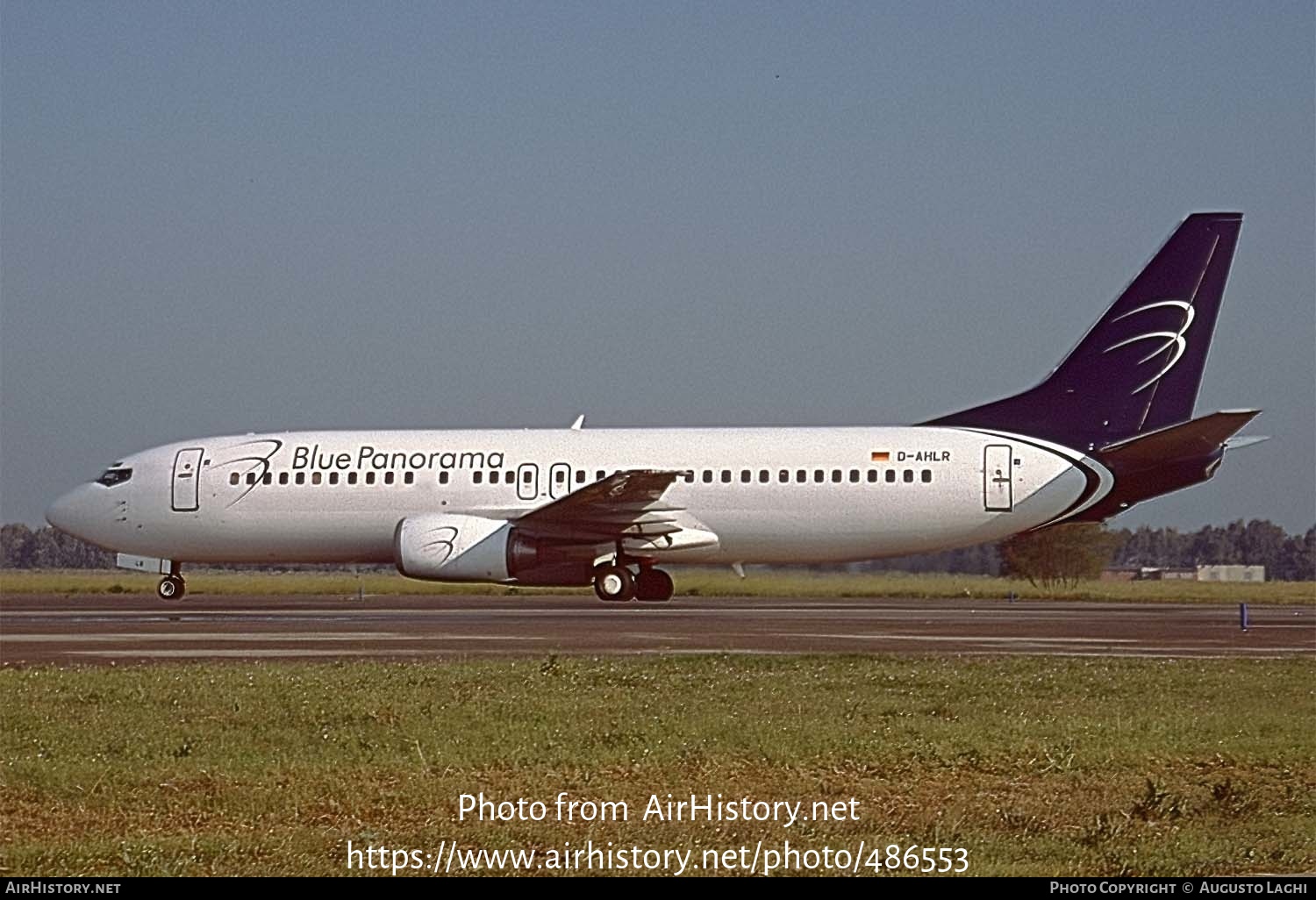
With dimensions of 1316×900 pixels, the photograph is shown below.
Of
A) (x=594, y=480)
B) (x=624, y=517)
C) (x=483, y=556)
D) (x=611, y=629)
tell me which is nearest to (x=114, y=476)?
(x=483, y=556)

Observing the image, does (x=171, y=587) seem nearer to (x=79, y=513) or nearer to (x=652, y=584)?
(x=79, y=513)

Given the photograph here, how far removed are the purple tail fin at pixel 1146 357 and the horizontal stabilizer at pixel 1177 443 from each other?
1.97 feet

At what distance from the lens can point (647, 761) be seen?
40.1ft

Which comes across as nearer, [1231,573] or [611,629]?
[611,629]

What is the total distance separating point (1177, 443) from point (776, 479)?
23.6 ft

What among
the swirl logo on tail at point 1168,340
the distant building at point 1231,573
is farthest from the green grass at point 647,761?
the distant building at point 1231,573

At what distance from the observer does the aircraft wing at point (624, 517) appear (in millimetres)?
30812

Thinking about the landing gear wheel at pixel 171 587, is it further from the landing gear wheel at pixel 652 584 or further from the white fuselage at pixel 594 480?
the landing gear wheel at pixel 652 584

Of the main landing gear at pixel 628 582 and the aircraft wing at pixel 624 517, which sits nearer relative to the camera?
the aircraft wing at pixel 624 517

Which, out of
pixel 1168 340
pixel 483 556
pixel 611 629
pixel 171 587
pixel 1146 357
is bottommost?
pixel 611 629

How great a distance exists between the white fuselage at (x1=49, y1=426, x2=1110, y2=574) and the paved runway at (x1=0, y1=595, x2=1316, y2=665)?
1.44m

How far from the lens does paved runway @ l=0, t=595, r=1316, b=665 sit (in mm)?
21703

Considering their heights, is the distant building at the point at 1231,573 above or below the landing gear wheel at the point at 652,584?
above

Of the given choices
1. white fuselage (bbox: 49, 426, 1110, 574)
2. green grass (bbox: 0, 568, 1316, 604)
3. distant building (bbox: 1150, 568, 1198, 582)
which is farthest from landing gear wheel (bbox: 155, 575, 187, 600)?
distant building (bbox: 1150, 568, 1198, 582)
